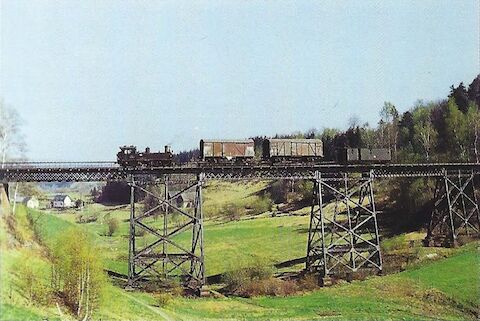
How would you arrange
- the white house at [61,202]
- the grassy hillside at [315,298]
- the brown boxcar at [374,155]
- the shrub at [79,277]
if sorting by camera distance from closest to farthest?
the grassy hillside at [315,298] → the shrub at [79,277] → the brown boxcar at [374,155] → the white house at [61,202]

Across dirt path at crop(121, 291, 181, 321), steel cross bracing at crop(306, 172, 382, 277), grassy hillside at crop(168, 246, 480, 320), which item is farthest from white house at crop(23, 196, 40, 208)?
steel cross bracing at crop(306, 172, 382, 277)

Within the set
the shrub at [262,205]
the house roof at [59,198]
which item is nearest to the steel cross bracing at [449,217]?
the shrub at [262,205]

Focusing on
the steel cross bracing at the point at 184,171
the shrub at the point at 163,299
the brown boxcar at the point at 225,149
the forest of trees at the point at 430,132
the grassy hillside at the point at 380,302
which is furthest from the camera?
the forest of trees at the point at 430,132

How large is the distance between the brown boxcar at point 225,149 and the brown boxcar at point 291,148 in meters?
1.38

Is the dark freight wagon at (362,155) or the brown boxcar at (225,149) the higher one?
the brown boxcar at (225,149)

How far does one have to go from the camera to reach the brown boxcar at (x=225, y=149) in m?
29.2

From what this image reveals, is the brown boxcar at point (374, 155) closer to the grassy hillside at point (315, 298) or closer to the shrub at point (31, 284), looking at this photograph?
the grassy hillside at point (315, 298)

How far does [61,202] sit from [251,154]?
42.0 metres

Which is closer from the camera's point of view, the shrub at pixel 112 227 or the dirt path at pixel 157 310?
the dirt path at pixel 157 310

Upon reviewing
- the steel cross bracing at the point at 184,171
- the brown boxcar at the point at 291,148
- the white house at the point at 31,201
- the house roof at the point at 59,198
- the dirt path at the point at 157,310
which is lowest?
the dirt path at the point at 157,310

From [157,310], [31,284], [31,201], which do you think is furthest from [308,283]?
[31,201]

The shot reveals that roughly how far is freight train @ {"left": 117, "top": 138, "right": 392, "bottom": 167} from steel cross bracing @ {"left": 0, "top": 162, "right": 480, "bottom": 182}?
52 cm

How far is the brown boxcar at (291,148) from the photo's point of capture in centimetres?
3028

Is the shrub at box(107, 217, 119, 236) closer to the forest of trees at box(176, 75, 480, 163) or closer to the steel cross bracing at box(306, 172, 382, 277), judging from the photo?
the forest of trees at box(176, 75, 480, 163)
